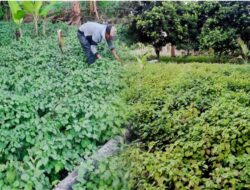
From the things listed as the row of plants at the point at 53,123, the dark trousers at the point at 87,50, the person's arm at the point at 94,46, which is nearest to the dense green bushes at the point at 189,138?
the row of plants at the point at 53,123

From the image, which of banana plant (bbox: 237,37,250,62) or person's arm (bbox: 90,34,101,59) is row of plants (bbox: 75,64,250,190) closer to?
person's arm (bbox: 90,34,101,59)

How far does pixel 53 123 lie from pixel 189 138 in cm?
143

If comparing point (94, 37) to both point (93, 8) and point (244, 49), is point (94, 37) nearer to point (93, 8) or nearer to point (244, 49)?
point (244, 49)

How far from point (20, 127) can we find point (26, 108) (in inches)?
19.0

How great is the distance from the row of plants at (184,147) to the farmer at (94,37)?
8.21 ft

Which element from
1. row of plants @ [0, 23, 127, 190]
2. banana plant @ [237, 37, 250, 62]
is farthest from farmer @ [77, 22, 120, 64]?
banana plant @ [237, 37, 250, 62]

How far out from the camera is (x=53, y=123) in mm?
4066

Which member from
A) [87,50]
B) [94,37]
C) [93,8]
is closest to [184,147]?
[94,37]

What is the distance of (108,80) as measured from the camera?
230 inches

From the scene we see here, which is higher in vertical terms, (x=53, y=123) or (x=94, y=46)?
(x=94, y=46)

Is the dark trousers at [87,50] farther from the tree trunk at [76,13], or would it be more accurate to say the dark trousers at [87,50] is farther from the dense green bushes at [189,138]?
the tree trunk at [76,13]

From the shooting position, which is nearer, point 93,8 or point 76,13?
point 76,13

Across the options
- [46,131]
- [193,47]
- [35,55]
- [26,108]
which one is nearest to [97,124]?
[46,131]

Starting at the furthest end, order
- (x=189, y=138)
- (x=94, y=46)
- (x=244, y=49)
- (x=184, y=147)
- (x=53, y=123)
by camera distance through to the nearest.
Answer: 1. (x=244, y=49)
2. (x=94, y=46)
3. (x=53, y=123)
4. (x=189, y=138)
5. (x=184, y=147)
